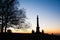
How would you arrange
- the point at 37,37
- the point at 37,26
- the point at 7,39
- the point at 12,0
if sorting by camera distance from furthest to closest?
the point at 37,26
the point at 12,0
the point at 37,37
the point at 7,39

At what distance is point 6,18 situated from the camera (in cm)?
3219

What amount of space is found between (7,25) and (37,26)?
851cm

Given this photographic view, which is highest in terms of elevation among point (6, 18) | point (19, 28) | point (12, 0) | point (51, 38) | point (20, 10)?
point (12, 0)

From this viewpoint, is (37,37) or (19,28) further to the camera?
(19,28)

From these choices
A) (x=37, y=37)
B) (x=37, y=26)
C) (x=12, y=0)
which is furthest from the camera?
(x=37, y=26)

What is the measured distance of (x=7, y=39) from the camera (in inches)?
971

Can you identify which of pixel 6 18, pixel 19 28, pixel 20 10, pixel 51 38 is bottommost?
pixel 51 38

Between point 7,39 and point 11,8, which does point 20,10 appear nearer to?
point 11,8

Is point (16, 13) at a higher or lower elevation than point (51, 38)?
higher

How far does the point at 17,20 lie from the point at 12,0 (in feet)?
16.5

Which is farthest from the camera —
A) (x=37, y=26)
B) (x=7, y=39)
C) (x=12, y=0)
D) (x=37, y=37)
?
(x=37, y=26)

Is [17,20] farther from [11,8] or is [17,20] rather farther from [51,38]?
[51,38]

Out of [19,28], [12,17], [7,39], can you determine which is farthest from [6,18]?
[7,39]

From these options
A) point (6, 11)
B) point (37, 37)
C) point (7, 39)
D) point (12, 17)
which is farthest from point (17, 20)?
point (7, 39)
